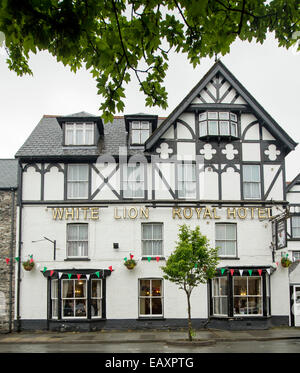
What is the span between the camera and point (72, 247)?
24844 millimetres

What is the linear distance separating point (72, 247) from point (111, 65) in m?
19.4

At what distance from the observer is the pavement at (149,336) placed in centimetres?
2019

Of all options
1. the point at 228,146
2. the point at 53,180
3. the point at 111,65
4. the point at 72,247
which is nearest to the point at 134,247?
the point at 72,247

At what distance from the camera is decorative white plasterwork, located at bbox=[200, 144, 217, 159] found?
1011 inches

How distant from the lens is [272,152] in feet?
84.7

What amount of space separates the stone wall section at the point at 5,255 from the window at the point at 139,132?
7.32 metres

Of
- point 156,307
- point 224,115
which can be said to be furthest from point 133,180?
point 156,307

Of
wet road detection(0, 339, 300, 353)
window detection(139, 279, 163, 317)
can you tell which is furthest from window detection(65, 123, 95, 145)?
wet road detection(0, 339, 300, 353)

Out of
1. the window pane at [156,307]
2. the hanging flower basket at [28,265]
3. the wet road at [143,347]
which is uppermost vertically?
the hanging flower basket at [28,265]

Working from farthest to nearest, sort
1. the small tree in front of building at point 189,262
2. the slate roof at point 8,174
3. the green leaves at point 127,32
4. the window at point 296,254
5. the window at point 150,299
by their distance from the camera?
1. the window at point 296,254
2. the slate roof at point 8,174
3. the window at point 150,299
4. the small tree in front of building at point 189,262
5. the green leaves at point 127,32

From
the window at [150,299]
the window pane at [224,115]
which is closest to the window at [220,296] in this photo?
the window at [150,299]

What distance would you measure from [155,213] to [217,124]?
5882 mm

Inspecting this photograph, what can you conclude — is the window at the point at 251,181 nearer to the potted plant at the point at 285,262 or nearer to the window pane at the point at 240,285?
the potted plant at the point at 285,262

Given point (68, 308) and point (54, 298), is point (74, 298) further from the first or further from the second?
point (54, 298)
